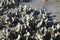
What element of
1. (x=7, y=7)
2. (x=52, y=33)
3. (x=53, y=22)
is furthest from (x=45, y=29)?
(x=7, y=7)

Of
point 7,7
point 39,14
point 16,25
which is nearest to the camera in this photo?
point 16,25

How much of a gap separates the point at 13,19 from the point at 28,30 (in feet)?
2.13

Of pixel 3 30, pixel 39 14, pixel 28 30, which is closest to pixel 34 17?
pixel 39 14

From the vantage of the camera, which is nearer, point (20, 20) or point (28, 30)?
point (28, 30)

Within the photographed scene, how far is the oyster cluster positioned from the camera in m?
4.70

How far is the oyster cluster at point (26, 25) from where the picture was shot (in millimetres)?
4703

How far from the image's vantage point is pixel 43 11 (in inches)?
232

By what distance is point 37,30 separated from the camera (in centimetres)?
496

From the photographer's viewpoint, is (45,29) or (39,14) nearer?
(45,29)

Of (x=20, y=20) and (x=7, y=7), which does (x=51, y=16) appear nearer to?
(x=20, y=20)

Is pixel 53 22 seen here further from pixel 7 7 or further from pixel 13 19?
pixel 7 7

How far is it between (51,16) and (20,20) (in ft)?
3.12

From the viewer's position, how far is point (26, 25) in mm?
5066

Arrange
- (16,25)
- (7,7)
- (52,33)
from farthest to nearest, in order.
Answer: (7,7), (16,25), (52,33)
